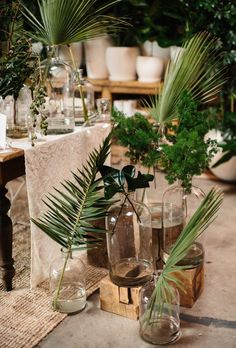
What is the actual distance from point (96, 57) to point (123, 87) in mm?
361

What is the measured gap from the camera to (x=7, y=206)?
2141 mm

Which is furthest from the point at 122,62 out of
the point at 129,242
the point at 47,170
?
the point at 129,242

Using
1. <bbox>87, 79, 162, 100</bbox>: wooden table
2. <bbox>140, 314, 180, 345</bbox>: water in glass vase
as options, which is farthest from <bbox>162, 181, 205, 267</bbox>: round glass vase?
<bbox>87, 79, 162, 100</bbox>: wooden table

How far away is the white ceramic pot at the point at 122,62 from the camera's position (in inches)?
163

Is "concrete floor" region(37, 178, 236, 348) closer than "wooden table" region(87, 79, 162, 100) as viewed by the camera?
Yes

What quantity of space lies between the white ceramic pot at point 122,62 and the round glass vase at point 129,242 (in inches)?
87.6

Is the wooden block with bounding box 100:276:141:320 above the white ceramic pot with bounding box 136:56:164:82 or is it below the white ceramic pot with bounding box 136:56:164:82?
below

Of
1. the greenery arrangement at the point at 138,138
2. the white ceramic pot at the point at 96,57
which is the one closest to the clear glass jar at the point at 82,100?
the greenery arrangement at the point at 138,138

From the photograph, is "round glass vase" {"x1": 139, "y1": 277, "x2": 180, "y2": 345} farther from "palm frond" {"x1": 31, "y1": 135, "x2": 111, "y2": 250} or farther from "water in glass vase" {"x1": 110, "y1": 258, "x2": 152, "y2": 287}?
A: "palm frond" {"x1": 31, "y1": 135, "x2": 111, "y2": 250}

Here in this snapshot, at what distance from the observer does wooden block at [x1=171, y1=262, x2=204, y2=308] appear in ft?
6.87

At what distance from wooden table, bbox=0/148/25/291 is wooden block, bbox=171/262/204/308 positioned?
735 millimetres

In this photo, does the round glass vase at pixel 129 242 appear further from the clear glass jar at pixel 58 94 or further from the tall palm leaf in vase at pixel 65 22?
the tall palm leaf in vase at pixel 65 22

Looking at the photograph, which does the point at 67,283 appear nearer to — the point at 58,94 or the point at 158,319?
the point at 158,319

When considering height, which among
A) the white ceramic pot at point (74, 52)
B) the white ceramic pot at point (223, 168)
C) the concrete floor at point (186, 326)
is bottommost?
the concrete floor at point (186, 326)
